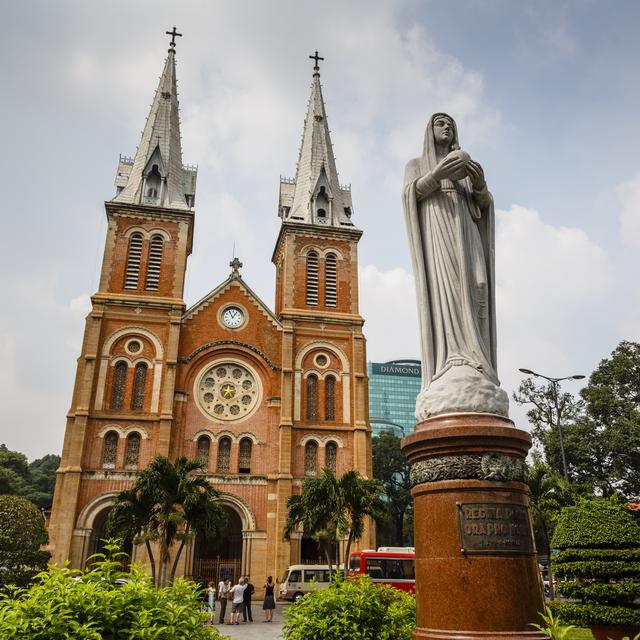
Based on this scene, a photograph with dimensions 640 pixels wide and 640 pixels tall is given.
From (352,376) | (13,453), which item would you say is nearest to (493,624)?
(352,376)

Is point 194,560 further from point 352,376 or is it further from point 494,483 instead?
point 494,483

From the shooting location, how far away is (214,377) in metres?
31.5

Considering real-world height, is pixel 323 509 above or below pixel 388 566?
above

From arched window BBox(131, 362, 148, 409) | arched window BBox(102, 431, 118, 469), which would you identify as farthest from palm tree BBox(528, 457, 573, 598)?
arched window BBox(102, 431, 118, 469)

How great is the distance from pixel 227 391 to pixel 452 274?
25813 millimetres

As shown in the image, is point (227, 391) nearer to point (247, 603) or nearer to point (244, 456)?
point (244, 456)

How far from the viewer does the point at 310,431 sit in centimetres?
3073

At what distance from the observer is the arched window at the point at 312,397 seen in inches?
1235

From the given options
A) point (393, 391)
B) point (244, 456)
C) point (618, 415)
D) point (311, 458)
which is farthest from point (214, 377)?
point (393, 391)

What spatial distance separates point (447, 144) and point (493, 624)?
486 centimetres

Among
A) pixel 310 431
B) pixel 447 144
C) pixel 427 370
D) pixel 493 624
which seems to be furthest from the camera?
pixel 310 431

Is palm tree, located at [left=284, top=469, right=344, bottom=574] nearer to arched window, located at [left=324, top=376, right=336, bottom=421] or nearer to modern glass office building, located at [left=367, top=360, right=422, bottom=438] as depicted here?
arched window, located at [left=324, top=376, right=336, bottom=421]

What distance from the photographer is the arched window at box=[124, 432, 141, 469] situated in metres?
28.5

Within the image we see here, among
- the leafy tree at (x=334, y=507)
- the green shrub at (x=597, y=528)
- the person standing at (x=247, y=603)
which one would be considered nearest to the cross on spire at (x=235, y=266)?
the leafy tree at (x=334, y=507)
